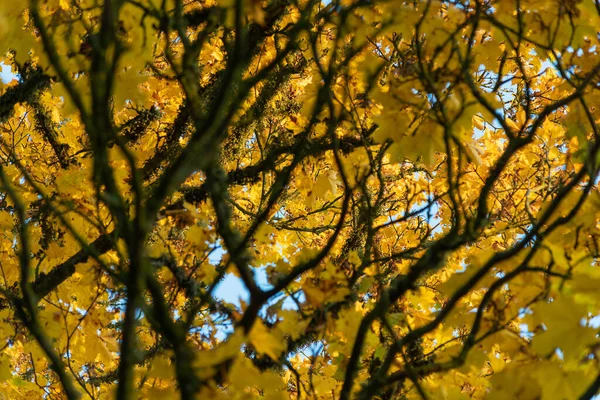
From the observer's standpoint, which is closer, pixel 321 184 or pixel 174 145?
pixel 321 184

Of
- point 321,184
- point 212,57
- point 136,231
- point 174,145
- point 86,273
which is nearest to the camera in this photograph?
point 136,231

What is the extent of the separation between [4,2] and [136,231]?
1041 mm

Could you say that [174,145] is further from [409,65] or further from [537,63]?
[409,65]

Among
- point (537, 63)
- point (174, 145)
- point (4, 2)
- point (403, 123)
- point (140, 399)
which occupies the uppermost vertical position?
point (174, 145)

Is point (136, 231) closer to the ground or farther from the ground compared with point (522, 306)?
farther from the ground

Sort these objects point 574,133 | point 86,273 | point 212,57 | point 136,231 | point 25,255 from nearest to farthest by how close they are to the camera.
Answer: point 136,231 < point 25,255 < point 574,133 < point 86,273 < point 212,57

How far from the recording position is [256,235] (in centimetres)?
224

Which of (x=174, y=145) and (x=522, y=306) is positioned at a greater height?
(x=174, y=145)

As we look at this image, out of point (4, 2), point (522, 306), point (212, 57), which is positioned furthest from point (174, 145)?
point (522, 306)

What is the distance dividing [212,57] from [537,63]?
2484mm

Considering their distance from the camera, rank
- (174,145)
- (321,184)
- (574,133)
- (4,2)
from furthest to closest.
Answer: (174,145), (321,184), (574,133), (4,2)

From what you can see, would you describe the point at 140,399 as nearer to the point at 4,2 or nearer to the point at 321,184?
the point at 4,2

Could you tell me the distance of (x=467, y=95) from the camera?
191 cm

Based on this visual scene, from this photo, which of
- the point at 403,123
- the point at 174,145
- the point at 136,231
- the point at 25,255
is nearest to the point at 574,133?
the point at 403,123
